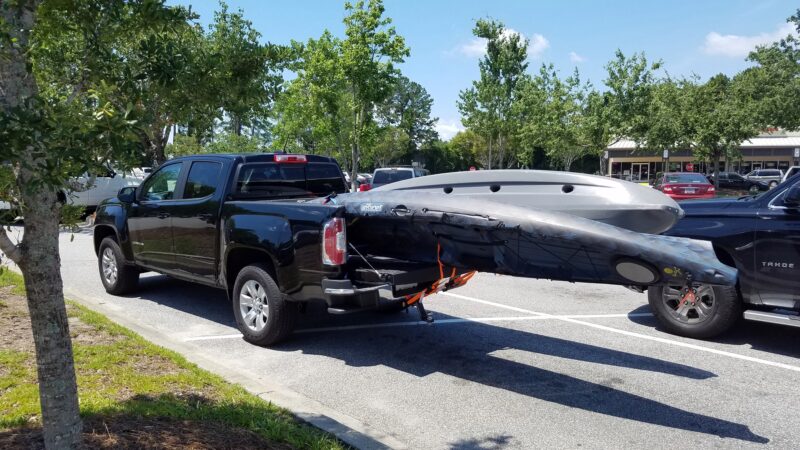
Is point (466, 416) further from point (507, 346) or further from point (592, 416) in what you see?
point (507, 346)

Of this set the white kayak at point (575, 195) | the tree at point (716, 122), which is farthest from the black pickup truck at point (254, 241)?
the tree at point (716, 122)

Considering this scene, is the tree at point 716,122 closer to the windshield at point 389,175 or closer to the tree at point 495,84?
the tree at point 495,84

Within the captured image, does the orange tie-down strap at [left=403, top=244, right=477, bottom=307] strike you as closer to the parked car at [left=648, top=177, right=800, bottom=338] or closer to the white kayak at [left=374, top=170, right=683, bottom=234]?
the white kayak at [left=374, top=170, right=683, bottom=234]

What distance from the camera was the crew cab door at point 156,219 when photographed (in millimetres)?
7445

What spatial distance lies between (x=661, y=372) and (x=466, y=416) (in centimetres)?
209

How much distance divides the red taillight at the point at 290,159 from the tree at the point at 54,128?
3.75 m

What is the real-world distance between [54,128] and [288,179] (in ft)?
16.1

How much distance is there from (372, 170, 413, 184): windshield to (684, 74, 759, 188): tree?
21.2m

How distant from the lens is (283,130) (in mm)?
39031

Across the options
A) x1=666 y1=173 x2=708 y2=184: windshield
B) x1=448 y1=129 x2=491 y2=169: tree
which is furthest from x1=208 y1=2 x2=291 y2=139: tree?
x1=448 y1=129 x2=491 y2=169: tree

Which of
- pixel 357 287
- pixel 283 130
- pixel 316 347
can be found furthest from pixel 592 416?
pixel 283 130

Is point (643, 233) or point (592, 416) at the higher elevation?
point (643, 233)

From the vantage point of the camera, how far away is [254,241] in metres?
6.12

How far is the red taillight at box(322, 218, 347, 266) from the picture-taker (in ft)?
18.0
